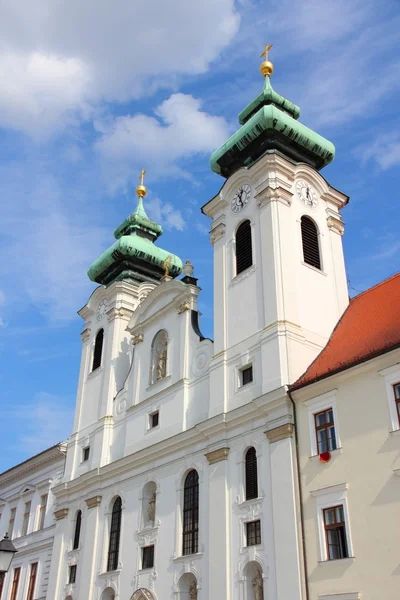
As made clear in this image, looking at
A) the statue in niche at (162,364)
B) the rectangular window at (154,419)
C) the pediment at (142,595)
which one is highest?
the statue in niche at (162,364)

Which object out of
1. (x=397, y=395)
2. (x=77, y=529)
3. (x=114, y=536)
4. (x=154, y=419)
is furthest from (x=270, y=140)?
(x=77, y=529)

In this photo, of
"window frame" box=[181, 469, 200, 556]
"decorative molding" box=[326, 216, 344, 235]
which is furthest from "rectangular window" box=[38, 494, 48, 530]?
"decorative molding" box=[326, 216, 344, 235]

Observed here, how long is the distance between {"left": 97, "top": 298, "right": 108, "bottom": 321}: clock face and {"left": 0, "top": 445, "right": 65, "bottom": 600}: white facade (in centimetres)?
556

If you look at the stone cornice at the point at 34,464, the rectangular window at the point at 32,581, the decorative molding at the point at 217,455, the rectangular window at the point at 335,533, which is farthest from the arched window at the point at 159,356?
Result: the rectangular window at the point at 32,581

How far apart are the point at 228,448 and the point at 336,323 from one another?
4.92 metres

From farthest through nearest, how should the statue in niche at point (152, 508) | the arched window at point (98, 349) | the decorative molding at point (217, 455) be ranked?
1. the arched window at point (98, 349)
2. the statue in niche at point (152, 508)
3. the decorative molding at point (217, 455)

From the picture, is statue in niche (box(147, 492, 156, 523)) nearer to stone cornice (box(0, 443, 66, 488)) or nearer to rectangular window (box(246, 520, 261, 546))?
rectangular window (box(246, 520, 261, 546))

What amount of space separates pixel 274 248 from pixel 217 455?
6085 millimetres

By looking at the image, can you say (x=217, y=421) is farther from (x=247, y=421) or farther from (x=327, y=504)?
(x=327, y=504)

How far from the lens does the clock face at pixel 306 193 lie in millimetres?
21748

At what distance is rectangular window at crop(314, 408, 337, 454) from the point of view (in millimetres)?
15750

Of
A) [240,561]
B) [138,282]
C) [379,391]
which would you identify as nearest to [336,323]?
[379,391]

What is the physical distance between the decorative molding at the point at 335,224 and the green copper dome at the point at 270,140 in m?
2.35

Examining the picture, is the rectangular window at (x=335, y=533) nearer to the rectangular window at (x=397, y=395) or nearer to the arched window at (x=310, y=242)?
the rectangular window at (x=397, y=395)
